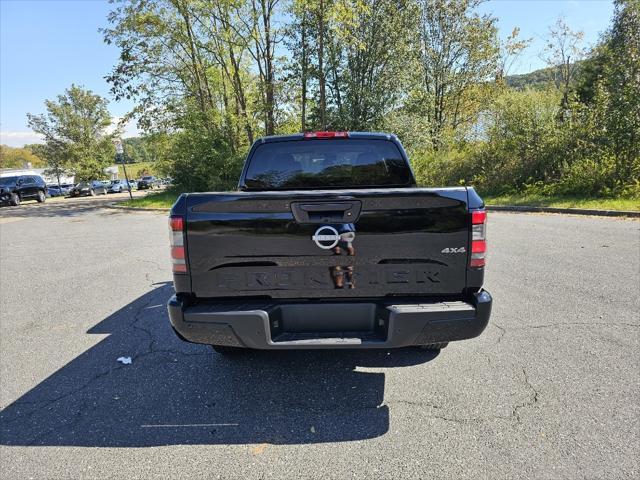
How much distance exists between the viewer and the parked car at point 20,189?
83.6 ft

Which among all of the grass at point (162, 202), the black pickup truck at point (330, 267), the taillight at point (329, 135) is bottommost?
the grass at point (162, 202)

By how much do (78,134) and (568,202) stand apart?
5065 centimetres

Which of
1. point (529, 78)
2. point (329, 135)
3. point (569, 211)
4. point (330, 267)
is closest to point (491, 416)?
point (330, 267)

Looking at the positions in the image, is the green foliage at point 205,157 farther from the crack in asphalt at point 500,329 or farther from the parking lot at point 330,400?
the crack in asphalt at point 500,329

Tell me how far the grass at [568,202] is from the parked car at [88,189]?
4220cm

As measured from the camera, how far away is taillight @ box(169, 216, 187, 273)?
101 inches

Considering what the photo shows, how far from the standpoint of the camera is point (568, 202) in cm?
1259

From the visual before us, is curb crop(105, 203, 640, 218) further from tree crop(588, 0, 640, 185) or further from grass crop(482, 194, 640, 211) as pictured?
tree crop(588, 0, 640, 185)

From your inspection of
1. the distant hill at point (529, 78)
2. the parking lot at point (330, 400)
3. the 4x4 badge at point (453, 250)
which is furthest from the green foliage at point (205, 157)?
the distant hill at point (529, 78)

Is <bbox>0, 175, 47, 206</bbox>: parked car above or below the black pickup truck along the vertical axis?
below

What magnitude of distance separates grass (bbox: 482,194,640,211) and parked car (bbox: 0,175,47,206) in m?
28.9

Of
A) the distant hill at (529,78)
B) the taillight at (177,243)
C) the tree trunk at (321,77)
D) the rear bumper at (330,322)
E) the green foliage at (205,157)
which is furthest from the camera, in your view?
the distant hill at (529,78)

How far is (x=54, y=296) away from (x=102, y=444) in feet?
13.6

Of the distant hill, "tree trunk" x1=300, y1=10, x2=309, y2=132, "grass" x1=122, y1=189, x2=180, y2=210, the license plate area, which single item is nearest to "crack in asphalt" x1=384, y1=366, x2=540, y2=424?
the license plate area
